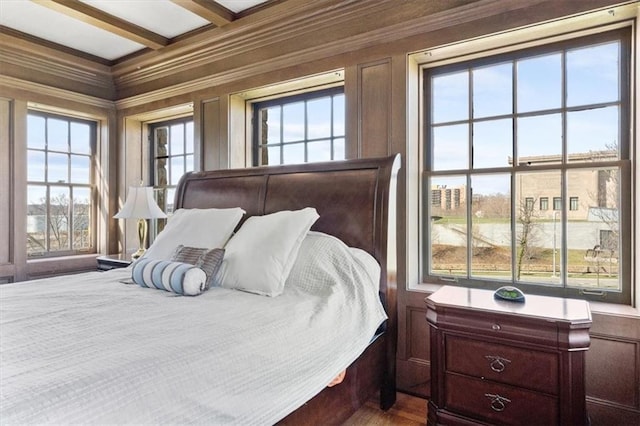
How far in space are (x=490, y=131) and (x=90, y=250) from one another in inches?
165

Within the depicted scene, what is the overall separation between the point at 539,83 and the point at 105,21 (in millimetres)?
3186

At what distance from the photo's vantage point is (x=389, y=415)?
2.21 metres

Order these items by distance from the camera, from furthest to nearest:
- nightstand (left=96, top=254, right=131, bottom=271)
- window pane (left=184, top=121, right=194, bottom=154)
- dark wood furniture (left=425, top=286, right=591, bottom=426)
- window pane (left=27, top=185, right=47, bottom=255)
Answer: window pane (left=184, top=121, right=194, bottom=154)
window pane (left=27, top=185, right=47, bottom=255)
nightstand (left=96, top=254, right=131, bottom=271)
dark wood furniture (left=425, top=286, right=591, bottom=426)

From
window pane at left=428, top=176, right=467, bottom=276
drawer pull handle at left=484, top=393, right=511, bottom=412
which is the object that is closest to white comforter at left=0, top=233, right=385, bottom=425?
drawer pull handle at left=484, top=393, right=511, bottom=412

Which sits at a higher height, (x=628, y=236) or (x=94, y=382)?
(x=628, y=236)

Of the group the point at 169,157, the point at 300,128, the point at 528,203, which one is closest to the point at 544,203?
the point at 528,203

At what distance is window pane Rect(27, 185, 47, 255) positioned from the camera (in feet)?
12.2

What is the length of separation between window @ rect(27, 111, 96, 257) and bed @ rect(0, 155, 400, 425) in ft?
6.51

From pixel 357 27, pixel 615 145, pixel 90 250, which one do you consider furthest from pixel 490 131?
pixel 90 250

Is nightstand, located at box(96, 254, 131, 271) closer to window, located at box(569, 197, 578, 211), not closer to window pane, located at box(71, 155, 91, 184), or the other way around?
window pane, located at box(71, 155, 91, 184)

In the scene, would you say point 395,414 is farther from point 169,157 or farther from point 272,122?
point 169,157

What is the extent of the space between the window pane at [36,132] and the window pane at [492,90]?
4062 mm

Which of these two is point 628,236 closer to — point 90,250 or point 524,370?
point 524,370

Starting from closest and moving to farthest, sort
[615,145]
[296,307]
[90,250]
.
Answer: [296,307] → [615,145] → [90,250]
